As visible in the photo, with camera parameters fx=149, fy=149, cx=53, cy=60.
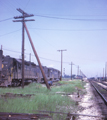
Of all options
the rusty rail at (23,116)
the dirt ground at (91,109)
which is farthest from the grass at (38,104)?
the rusty rail at (23,116)

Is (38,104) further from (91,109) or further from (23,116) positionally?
(23,116)

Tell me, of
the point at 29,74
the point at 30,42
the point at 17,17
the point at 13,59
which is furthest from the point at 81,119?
the point at 29,74

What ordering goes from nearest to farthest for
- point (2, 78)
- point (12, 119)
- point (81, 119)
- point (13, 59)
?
point (12, 119)
point (81, 119)
point (2, 78)
point (13, 59)

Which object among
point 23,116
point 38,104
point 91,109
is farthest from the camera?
point 91,109

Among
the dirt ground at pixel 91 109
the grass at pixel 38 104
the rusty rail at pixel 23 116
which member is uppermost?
the rusty rail at pixel 23 116

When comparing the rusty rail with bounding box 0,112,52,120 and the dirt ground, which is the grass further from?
the rusty rail with bounding box 0,112,52,120

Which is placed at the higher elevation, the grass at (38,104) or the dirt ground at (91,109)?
the grass at (38,104)

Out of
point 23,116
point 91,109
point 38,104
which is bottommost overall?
point 91,109

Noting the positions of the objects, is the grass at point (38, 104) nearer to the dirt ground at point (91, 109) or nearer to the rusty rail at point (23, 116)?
the dirt ground at point (91, 109)

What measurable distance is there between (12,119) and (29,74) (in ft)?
70.1

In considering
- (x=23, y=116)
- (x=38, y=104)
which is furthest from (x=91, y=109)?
(x=23, y=116)

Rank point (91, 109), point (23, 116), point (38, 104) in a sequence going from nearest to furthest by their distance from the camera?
point (23, 116), point (38, 104), point (91, 109)

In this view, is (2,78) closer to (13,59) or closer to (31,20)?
(13,59)

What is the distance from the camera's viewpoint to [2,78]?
1747 centimetres
